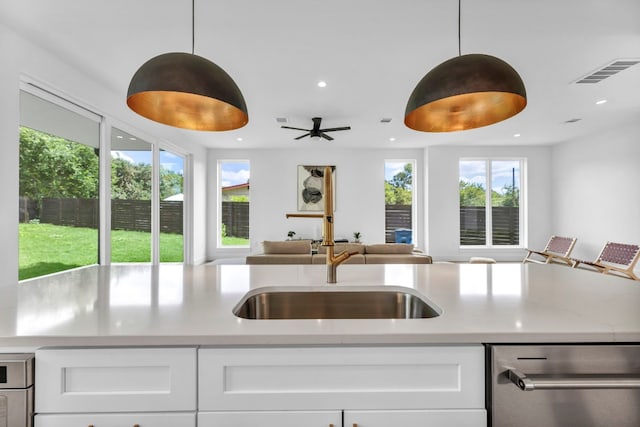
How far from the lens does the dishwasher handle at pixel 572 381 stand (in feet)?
2.37

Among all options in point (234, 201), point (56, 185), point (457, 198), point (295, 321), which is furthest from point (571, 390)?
point (234, 201)

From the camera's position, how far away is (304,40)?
270 centimetres

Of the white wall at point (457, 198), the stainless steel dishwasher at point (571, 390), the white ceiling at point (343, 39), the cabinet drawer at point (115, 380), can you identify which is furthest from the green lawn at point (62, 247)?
the white wall at point (457, 198)

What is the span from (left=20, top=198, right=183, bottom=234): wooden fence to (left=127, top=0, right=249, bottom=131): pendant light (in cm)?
231

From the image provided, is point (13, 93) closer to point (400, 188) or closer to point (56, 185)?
point (56, 185)

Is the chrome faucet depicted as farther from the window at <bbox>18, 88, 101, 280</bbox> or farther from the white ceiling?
the window at <bbox>18, 88, 101, 280</bbox>

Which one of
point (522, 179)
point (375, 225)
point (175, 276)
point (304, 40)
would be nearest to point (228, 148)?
point (375, 225)

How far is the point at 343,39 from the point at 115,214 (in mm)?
3335

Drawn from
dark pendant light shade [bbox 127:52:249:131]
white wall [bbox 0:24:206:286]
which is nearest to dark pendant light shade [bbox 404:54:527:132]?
dark pendant light shade [bbox 127:52:249:131]

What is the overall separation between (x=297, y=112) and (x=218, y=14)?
2.31 m

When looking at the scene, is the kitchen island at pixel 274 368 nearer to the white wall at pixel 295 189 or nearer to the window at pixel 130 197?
the window at pixel 130 197

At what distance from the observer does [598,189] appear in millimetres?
5637

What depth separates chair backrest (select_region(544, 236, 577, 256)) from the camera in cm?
587

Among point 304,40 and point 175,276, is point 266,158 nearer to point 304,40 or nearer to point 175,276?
point 304,40
